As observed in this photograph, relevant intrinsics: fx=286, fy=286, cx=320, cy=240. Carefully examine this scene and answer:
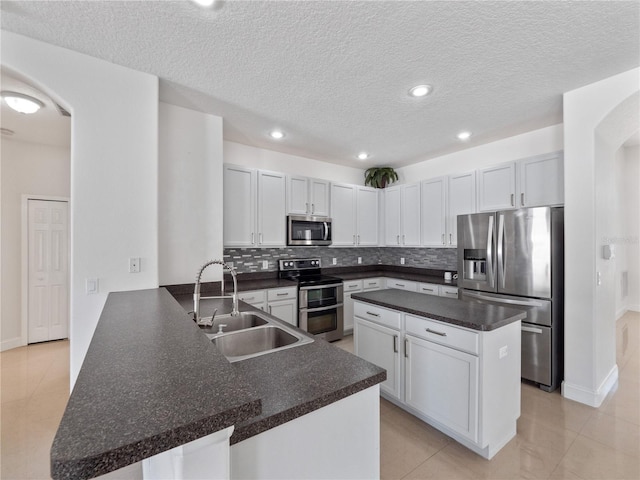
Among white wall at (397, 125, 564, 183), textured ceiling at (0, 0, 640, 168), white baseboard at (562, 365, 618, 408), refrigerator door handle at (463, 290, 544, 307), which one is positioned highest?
textured ceiling at (0, 0, 640, 168)

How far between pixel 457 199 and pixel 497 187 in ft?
1.70

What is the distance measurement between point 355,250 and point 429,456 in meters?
3.46

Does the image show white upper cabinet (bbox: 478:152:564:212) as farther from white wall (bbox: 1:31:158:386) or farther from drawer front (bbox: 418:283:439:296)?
white wall (bbox: 1:31:158:386)

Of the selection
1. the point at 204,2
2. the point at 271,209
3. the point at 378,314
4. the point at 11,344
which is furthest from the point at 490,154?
the point at 11,344

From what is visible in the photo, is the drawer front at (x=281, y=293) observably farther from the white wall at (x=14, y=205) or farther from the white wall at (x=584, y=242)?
the white wall at (x=14, y=205)

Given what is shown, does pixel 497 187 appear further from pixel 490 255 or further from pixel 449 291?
pixel 449 291

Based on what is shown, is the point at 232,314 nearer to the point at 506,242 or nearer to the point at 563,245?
the point at 506,242

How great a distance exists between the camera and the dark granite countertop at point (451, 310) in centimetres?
185

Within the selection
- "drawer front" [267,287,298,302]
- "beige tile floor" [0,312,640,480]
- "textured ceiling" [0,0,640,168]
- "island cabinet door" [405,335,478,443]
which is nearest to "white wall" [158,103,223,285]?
"textured ceiling" [0,0,640,168]

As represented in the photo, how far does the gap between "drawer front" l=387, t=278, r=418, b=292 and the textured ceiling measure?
7.32 feet

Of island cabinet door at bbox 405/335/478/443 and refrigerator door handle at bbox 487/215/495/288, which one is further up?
refrigerator door handle at bbox 487/215/495/288

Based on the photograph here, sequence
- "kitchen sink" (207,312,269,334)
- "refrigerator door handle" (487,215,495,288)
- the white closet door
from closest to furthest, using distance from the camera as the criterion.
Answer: "kitchen sink" (207,312,269,334) → "refrigerator door handle" (487,215,495,288) → the white closet door

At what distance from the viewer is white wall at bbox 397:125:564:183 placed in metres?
3.32

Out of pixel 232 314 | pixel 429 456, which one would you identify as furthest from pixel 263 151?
pixel 429 456
